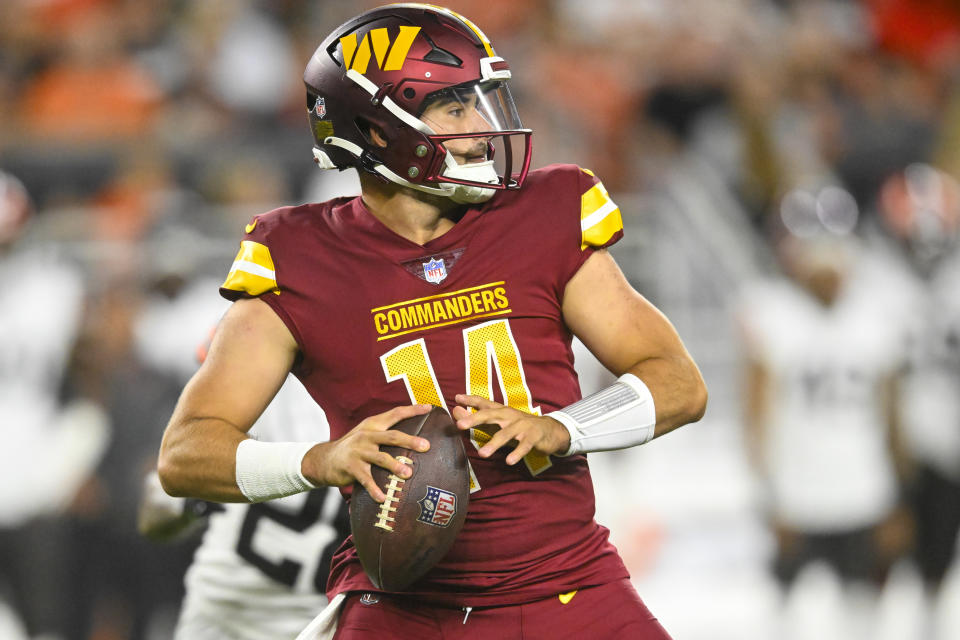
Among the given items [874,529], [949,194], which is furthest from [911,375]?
[949,194]

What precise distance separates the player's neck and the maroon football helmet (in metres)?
0.06

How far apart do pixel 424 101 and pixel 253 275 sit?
546 mm

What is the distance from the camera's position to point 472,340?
123 inches

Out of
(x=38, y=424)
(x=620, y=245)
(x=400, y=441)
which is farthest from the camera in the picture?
(x=620, y=245)

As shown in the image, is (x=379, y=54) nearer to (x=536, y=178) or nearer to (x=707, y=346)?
(x=536, y=178)

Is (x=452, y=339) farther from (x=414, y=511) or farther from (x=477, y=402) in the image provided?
(x=414, y=511)

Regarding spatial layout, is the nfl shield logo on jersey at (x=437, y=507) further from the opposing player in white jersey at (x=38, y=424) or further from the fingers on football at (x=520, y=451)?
the opposing player in white jersey at (x=38, y=424)

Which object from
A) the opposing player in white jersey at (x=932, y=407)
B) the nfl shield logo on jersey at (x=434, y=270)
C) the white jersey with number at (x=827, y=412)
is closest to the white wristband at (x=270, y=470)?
the nfl shield logo on jersey at (x=434, y=270)

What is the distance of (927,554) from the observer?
7121 mm

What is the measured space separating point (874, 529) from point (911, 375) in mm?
836

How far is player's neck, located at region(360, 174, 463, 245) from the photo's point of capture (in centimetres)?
331

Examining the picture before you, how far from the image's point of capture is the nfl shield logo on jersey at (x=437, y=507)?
2.81 m

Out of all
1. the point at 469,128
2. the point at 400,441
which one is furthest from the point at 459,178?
the point at 400,441

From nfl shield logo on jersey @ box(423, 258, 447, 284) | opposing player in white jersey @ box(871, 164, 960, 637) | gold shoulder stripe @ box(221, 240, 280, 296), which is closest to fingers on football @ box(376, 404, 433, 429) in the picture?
nfl shield logo on jersey @ box(423, 258, 447, 284)
